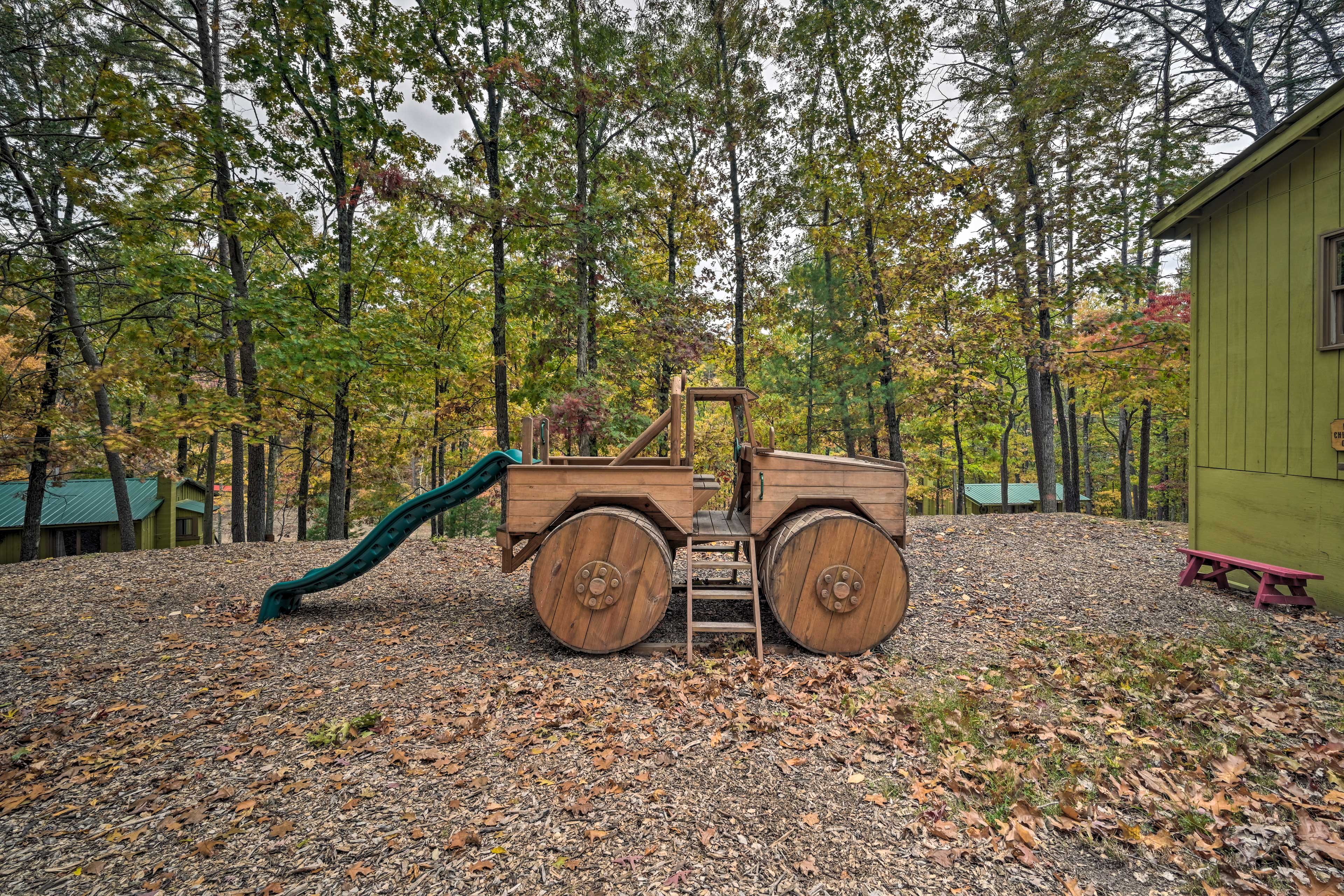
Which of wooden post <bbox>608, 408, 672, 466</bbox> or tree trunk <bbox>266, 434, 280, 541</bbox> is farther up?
wooden post <bbox>608, 408, 672, 466</bbox>

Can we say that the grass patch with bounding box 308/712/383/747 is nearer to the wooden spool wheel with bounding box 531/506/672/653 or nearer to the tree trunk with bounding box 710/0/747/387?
the wooden spool wheel with bounding box 531/506/672/653

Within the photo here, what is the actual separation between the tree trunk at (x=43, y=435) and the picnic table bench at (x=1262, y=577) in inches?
665

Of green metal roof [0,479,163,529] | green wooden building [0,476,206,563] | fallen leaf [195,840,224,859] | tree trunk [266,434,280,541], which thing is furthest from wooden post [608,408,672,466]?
green metal roof [0,479,163,529]

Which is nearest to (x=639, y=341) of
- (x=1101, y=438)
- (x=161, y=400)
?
(x=161, y=400)

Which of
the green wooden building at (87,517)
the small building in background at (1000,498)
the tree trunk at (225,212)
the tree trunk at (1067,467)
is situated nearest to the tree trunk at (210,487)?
the green wooden building at (87,517)

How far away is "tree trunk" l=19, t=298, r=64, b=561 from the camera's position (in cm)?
894

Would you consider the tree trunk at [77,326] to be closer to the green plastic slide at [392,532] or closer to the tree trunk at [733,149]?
the green plastic slide at [392,532]

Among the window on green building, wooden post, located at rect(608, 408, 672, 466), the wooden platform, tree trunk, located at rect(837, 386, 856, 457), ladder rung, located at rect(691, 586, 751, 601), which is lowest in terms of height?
ladder rung, located at rect(691, 586, 751, 601)

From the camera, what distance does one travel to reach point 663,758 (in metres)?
2.92

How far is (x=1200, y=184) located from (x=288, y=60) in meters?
13.5

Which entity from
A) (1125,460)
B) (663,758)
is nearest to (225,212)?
(663,758)

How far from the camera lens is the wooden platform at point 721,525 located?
442cm

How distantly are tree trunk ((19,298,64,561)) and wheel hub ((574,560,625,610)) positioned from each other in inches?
431

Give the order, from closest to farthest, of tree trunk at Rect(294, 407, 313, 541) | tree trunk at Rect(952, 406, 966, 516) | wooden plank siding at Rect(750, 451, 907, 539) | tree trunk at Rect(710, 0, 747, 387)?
wooden plank siding at Rect(750, 451, 907, 539)
tree trunk at Rect(710, 0, 747, 387)
tree trunk at Rect(294, 407, 313, 541)
tree trunk at Rect(952, 406, 966, 516)
